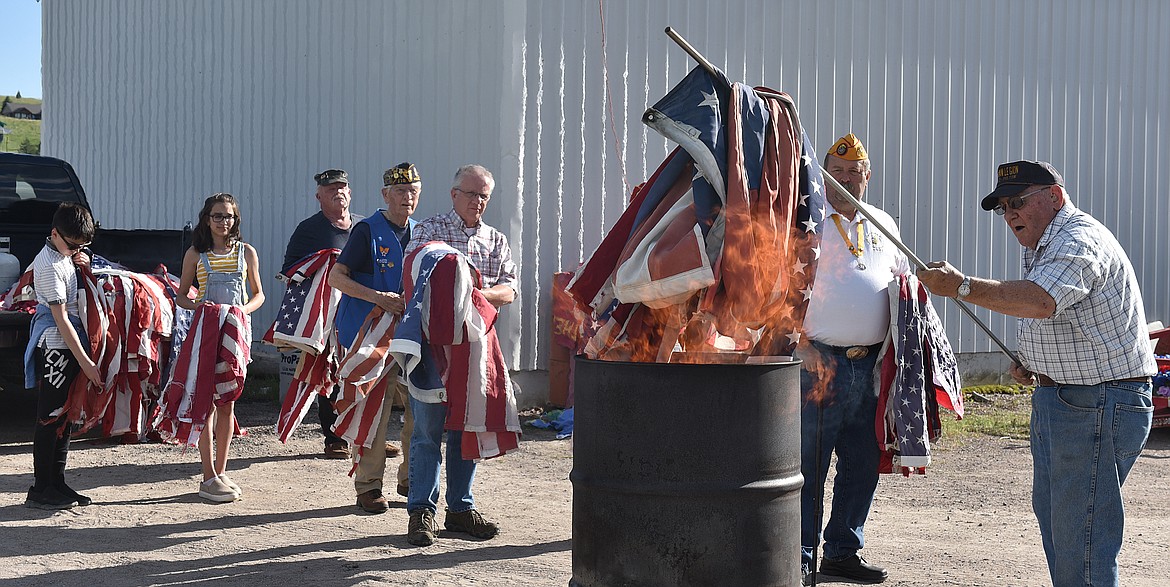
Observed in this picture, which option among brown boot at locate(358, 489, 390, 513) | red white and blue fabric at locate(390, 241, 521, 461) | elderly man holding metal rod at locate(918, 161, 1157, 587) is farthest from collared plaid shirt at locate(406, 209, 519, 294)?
elderly man holding metal rod at locate(918, 161, 1157, 587)

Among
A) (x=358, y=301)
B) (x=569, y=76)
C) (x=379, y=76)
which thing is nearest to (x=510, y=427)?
(x=358, y=301)

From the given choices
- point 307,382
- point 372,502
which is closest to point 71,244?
point 307,382

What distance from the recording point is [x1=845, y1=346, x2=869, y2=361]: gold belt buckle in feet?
18.0

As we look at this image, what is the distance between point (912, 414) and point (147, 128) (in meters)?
11.4

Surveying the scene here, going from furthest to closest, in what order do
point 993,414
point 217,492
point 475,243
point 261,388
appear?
point 261,388 → point 993,414 → point 217,492 → point 475,243

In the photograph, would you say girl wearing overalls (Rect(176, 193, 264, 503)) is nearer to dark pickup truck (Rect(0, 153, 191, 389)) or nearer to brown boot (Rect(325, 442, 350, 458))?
brown boot (Rect(325, 442, 350, 458))

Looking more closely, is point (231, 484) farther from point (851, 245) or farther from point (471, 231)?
point (851, 245)

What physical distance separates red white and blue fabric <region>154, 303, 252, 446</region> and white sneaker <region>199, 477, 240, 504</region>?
10.6 inches

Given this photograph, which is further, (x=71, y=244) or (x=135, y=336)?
(x=135, y=336)

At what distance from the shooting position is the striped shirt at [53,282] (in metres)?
6.78

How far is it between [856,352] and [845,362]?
70mm

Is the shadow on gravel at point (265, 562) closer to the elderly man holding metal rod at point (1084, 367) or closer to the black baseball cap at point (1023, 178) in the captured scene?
the elderly man holding metal rod at point (1084, 367)

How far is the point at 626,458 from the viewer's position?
388cm

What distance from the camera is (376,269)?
6.84 meters
